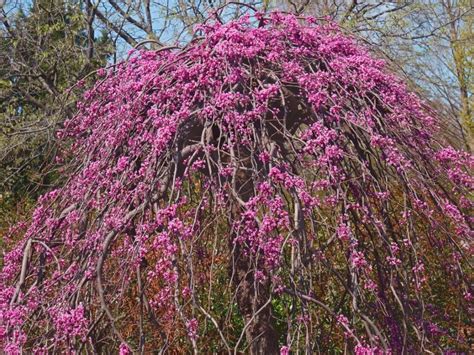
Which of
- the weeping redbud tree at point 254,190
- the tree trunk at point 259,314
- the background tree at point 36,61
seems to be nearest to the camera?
the weeping redbud tree at point 254,190

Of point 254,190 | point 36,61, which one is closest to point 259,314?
point 254,190

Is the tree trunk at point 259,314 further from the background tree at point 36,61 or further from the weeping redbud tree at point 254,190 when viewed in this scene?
the background tree at point 36,61

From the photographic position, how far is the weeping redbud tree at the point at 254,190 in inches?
64.0

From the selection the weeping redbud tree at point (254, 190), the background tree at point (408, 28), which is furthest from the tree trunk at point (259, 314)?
the background tree at point (408, 28)

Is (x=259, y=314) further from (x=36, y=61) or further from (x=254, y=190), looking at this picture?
(x=36, y=61)

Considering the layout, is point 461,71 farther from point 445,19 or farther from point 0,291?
point 0,291

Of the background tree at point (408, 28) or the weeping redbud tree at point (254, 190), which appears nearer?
the weeping redbud tree at point (254, 190)

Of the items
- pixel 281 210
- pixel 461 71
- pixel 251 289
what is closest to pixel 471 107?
pixel 461 71

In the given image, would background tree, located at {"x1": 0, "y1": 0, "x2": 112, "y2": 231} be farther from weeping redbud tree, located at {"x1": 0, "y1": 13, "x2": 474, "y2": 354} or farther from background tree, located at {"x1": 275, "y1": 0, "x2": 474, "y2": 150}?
weeping redbud tree, located at {"x1": 0, "y1": 13, "x2": 474, "y2": 354}

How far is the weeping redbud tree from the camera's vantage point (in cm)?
163

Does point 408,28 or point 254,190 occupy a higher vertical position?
point 408,28

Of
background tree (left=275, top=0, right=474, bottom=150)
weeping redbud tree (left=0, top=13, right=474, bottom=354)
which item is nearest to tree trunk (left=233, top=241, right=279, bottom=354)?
weeping redbud tree (left=0, top=13, right=474, bottom=354)

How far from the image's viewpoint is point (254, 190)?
6.07ft

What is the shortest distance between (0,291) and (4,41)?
22.0 feet
